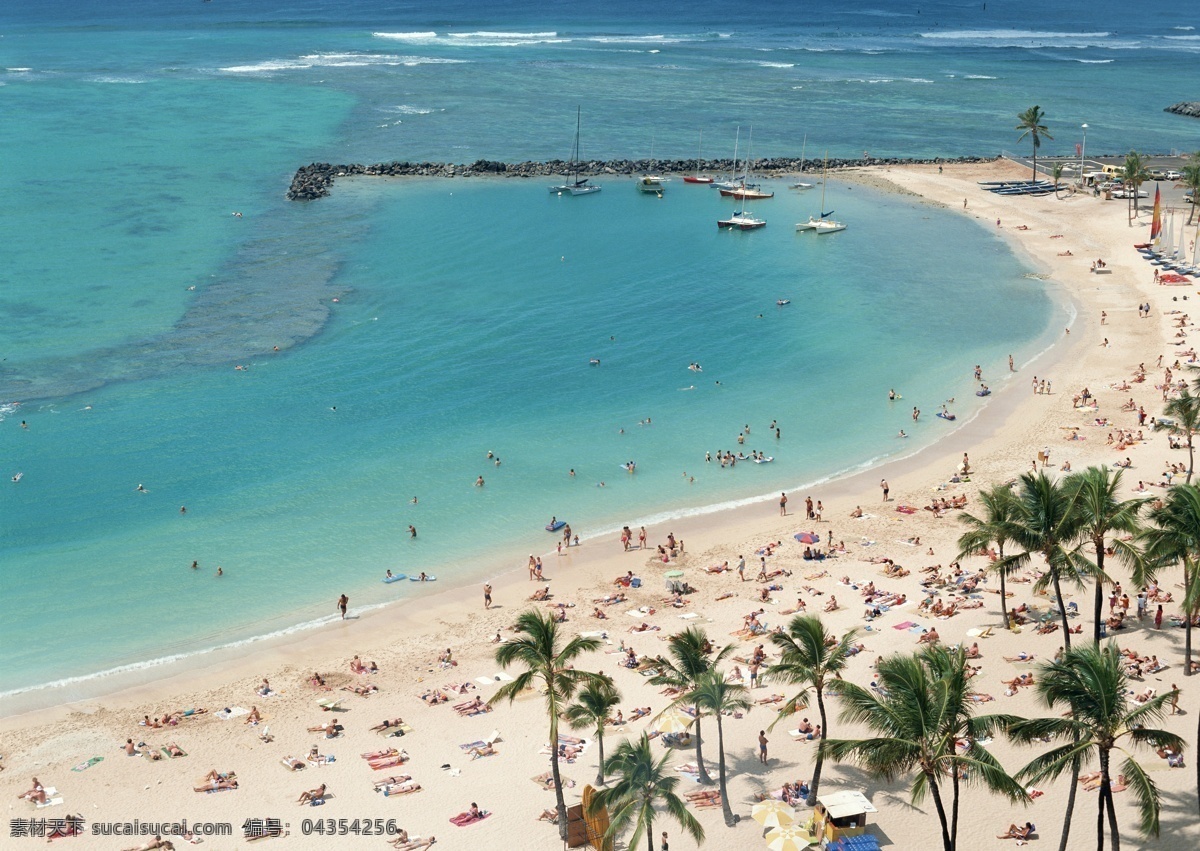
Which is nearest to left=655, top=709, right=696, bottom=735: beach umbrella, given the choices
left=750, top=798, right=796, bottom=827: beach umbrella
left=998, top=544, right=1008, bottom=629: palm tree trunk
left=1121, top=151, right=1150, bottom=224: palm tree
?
left=750, top=798, right=796, bottom=827: beach umbrella

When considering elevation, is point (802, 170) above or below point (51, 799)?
above

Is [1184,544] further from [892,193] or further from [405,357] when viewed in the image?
[892,193]

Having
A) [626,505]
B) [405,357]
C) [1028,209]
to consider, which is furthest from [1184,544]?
[1028,209]

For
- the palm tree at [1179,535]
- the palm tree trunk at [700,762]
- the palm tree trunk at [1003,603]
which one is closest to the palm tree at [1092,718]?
the palm tree at [1179,535]

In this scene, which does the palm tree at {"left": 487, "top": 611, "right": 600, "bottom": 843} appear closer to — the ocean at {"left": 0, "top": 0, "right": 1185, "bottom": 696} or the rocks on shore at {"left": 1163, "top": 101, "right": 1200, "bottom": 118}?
the ocean at {"left": 0, "top": 0, "right": 1185, "bottom": 696}

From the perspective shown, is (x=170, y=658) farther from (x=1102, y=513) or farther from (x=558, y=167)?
(x=558, y=167)

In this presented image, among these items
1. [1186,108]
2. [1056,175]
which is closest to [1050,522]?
[1056,175]
